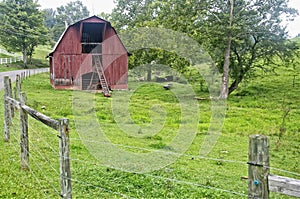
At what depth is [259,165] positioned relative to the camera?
238 cm

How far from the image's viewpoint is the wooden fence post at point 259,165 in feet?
7.72

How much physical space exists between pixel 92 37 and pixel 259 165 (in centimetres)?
2353

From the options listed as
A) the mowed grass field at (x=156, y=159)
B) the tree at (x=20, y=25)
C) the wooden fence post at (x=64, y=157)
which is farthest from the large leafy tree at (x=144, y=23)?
the wooden fence post at (x=64, y=157)

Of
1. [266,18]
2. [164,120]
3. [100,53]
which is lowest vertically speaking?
[164,120]

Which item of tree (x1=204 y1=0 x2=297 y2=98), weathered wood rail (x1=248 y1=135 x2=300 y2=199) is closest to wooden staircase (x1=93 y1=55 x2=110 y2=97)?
tree (x1=204 y1=0 x2=297 y2=98)

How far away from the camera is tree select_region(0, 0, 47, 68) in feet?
128

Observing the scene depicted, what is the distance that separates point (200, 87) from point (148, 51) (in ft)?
26.8

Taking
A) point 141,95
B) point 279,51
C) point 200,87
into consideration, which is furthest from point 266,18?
point 141,95

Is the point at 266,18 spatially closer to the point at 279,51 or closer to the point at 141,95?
the point at 279,51

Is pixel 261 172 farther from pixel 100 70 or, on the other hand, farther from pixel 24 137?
pixel 100 70

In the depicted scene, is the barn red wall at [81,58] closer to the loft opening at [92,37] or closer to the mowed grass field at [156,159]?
the loft opening at [92,37]

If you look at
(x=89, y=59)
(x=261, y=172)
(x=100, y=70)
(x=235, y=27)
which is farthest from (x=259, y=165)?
(x=89, y=59)

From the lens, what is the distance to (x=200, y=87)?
24547mm

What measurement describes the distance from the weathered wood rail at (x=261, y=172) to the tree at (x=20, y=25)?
133 ft
